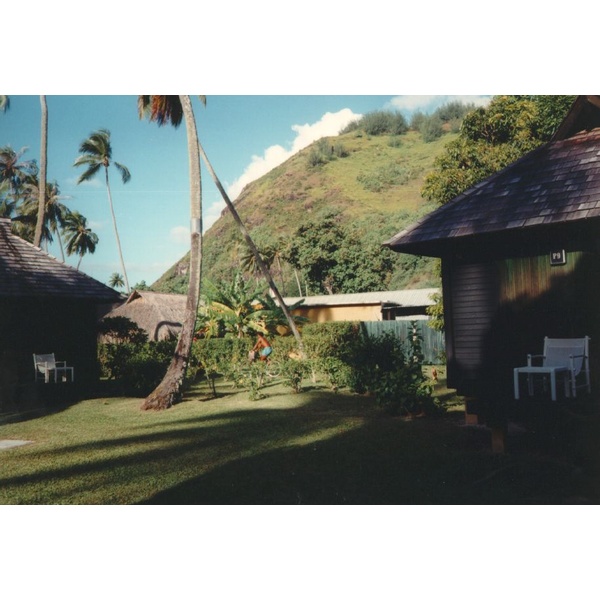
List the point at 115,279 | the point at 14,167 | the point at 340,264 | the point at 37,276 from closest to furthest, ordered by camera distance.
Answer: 1. the point at 14,167
2. the point at 37,276
3. the point at 115,279
4. the point at 340,264

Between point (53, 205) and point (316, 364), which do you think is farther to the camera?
point (316, 364)

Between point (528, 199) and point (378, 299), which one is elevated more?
point (528, 199)

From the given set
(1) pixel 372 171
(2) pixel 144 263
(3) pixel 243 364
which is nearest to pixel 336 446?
(2) pixel 144 263

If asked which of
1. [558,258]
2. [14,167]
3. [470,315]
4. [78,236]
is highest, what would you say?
[14,167]

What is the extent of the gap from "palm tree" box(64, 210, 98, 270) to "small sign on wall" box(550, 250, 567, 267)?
22.1 feet

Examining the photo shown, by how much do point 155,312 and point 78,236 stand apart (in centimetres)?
→ 1191

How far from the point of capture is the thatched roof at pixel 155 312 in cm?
2055

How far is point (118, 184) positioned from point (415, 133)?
5.12 m

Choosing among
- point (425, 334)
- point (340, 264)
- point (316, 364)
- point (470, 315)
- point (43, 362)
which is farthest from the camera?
point (340, 264)

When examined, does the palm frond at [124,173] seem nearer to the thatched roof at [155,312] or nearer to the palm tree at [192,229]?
the palm tree at [192,229]

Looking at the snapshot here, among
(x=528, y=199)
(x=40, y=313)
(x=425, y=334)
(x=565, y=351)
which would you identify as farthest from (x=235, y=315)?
(x=565, y=351)

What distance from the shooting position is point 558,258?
7582 millimetres

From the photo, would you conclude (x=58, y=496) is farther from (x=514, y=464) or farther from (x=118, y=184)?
(x=514, y=464)

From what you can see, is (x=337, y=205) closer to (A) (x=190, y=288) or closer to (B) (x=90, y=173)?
(A) (x=190, y=288)
